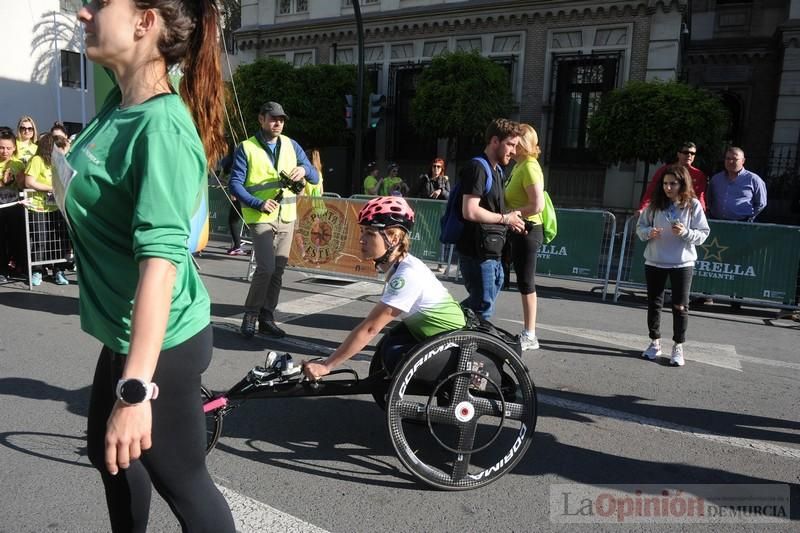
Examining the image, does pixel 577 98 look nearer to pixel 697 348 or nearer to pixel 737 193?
pixel 737 193

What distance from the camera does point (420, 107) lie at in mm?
17484

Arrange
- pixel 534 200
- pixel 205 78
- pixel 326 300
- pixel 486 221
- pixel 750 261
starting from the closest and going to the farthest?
pixel 205 78, pixel 486 221, pixel 534 200, pixel 326 300, pixel 750 261

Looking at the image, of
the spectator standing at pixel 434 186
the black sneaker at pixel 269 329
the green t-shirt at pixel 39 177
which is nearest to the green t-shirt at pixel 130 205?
the black sneaker at pixel 269 329

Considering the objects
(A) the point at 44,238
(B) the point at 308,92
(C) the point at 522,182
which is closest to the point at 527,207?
(C) the point at 522,182

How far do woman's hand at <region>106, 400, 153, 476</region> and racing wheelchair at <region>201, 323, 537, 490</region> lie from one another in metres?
1.62

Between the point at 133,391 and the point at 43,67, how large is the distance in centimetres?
3037

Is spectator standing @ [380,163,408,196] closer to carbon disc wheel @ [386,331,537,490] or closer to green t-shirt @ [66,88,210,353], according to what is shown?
carbon disc wheel @ [386,331,537,490]

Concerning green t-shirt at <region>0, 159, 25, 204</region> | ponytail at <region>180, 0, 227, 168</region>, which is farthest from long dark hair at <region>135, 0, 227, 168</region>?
green t-shirt at <region>0, 159, 25, 204</region>

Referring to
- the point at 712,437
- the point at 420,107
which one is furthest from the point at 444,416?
the point at 420,107

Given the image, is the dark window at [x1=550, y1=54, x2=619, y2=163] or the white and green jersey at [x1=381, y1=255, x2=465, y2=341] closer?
the white and green jersey at [x1=381, y1=255, x2=465, y2=341]

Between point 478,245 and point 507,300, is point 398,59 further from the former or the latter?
point 478,245

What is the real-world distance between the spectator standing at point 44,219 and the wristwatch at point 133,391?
6.81 m

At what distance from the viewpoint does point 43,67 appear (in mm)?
26750

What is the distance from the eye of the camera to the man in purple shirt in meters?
8.39
